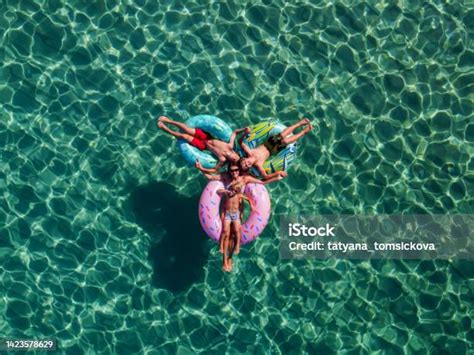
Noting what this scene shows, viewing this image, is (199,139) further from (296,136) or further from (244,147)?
(296,136)

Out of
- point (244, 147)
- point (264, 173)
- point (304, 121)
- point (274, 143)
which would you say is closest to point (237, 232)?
point (264, 173)

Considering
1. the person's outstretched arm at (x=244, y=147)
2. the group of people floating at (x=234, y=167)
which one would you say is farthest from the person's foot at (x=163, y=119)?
the person's outstretched arm at (x=244, y=147)

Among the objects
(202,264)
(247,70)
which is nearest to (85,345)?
(202,264)

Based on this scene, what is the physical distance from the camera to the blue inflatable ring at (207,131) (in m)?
9.66

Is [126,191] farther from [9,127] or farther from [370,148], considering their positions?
[370,148]

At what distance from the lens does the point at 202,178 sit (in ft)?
34.1

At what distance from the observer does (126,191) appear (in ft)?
34.0

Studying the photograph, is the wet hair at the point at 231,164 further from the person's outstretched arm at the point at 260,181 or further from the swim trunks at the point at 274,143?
the swim trunks at the point at 274,143

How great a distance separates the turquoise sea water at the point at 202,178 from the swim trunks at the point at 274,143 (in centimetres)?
85

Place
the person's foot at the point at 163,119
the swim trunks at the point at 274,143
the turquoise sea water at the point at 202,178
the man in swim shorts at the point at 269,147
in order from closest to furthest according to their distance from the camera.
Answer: the man in swim shorts at the point at 269,147 → the swim trunks at the point at 274,143 → the person's foot at the point at 163,119 → the turquoise sea water at the point at 202,178

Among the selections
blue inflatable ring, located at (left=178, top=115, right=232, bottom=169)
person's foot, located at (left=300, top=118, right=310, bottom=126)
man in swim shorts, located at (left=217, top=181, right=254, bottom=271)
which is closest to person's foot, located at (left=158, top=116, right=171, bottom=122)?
blue inflatable ring, located at (left=178, top=115, right=232, bottom=169)

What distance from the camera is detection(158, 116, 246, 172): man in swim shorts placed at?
9.53m

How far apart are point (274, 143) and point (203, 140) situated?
3.01 ft

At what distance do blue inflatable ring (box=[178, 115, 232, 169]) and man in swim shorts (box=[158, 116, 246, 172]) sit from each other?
5 centimetres
